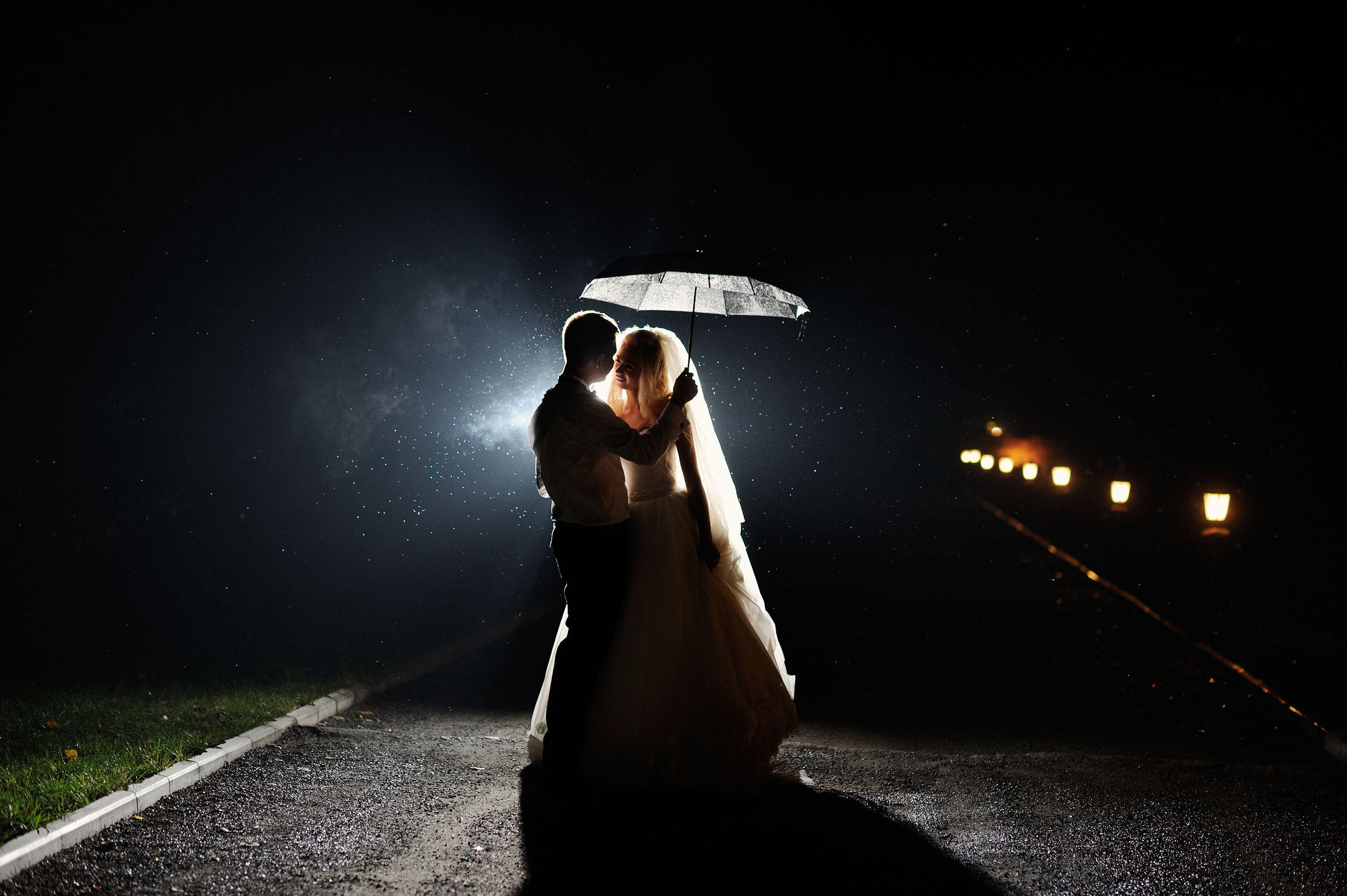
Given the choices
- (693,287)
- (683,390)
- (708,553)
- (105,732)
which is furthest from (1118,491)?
(105,732)

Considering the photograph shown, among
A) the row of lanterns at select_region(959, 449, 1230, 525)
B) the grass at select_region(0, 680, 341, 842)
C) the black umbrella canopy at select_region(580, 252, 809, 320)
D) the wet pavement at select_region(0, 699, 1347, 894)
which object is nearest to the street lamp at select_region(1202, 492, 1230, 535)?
the row of lanterns at select_region(959, 449, 1230, 525)

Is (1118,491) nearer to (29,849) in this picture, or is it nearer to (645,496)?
(645,496)

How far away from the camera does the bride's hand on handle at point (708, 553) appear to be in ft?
16.2

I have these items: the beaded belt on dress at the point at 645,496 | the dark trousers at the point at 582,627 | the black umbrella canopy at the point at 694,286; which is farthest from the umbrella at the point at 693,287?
the dark trousers at the point at 582,627

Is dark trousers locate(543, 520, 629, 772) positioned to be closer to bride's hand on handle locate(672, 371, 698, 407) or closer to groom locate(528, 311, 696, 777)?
groom locate(528, 311, 696, 777)

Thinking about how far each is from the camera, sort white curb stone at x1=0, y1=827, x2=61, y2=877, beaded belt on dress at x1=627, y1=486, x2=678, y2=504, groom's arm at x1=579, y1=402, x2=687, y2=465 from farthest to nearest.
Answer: beaded belt on dress at x1=627, y1=486, x2=678, y2=504
groom's arm at x1=579, y1=402, x2=687, y2=465
white curb stone at x1=0, y1=827, x2=61, y2=877

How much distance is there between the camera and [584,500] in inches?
182

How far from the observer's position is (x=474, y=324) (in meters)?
14.0

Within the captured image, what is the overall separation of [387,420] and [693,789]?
1034 centimetres

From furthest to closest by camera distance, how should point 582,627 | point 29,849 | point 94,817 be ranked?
1. point 582,627
2. point 94,817
3. point 29,849

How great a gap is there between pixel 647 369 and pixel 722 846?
8.16 feet

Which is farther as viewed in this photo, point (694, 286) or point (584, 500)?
point (694, 286)

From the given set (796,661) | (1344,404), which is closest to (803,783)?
(796,661)

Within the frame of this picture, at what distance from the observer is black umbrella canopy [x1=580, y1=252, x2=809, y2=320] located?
5.00m
